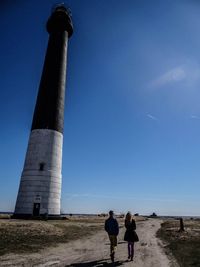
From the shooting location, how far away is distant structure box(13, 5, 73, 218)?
38.2 metres

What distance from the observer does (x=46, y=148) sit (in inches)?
1582

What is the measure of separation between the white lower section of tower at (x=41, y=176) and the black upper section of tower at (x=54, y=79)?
159 centimetres

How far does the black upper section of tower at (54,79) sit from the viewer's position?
136 ft

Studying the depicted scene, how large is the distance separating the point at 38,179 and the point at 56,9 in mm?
30380

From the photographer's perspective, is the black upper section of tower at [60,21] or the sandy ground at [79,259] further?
the black upper section of tower at [60,21]

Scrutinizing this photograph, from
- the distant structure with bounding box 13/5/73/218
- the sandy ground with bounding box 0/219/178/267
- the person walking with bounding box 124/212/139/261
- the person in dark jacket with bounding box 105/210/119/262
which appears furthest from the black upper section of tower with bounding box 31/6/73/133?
the person walking with bounding box 124/212/139/261

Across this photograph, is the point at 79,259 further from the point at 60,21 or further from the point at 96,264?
the point at 60,21

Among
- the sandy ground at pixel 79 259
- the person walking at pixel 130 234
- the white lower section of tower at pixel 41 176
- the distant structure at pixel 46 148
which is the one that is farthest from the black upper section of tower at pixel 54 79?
the person walking at pixel 130 234

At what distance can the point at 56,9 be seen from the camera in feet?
170

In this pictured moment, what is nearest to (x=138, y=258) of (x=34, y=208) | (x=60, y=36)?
(x=34, y=208)

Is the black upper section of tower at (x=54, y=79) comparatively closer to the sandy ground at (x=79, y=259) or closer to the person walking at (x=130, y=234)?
the sandy ground at (x=79, y=259)

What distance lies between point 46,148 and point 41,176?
12.7ft

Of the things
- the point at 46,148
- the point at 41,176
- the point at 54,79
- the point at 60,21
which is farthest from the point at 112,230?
the point at 60,21

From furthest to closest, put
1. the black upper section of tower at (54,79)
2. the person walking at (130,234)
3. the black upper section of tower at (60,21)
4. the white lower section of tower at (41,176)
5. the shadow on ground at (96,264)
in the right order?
the black upper section of tower at (60,21) → the black upper section of tower at (54,79) → the white lower section of tower at (41,176) → the person walking at (130,234) → the shadow on ground at (96,264)
